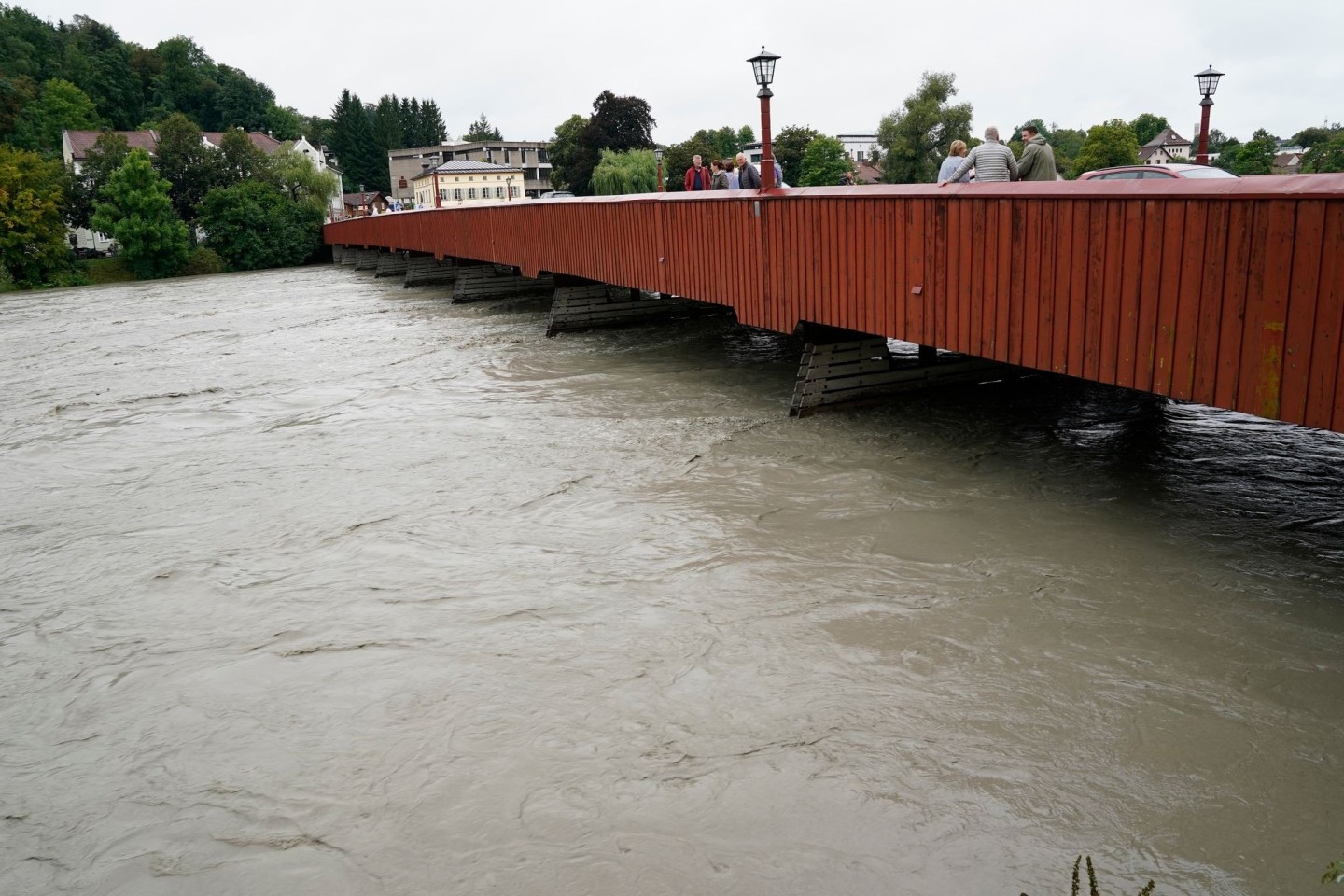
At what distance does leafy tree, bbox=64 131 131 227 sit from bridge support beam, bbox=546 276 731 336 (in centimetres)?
4245

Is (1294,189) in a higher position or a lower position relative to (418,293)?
Result: higher

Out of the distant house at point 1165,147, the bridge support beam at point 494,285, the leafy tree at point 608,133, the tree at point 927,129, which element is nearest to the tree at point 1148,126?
the distant house at point 1165,147

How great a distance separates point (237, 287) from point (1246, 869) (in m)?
37.5

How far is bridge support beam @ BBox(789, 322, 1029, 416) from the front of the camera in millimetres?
9789

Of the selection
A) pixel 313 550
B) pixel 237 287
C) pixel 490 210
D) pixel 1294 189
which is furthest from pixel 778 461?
pixel 237 287

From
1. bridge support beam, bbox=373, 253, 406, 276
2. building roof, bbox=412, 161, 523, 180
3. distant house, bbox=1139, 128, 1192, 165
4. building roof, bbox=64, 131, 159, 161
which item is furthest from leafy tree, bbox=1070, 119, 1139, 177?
building roof, bbox=64, 131, 159, 161

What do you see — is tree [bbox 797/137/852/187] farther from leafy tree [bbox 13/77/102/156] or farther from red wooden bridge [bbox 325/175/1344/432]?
red wooden bridge [bbox 325/175/1344/432]

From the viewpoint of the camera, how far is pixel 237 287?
35.9 m

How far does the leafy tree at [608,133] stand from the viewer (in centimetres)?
7169

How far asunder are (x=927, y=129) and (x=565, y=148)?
27.6 meters

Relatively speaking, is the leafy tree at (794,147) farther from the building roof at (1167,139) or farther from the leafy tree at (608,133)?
the building roof at (1167,139)

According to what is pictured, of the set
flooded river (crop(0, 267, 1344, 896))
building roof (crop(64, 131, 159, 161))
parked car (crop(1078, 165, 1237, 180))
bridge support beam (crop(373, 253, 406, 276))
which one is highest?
building roof (crop(64, 131, 159, 161))

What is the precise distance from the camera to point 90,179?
50781mm

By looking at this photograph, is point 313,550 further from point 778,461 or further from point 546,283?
point 546,283
